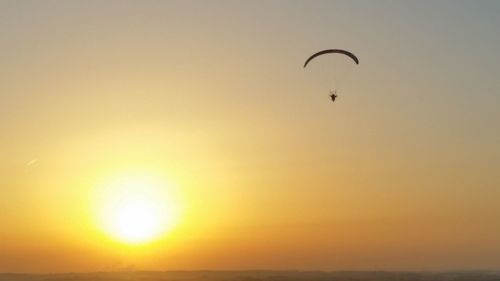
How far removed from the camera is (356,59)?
77062 millimetres

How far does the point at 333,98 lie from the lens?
74125mm

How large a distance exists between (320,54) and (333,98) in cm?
612

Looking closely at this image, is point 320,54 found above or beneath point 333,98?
above

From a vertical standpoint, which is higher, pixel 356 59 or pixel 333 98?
pixel 356 59

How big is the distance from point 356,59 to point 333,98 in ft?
21.1

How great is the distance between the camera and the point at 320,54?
76.8 metres

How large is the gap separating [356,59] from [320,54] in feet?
14.2
